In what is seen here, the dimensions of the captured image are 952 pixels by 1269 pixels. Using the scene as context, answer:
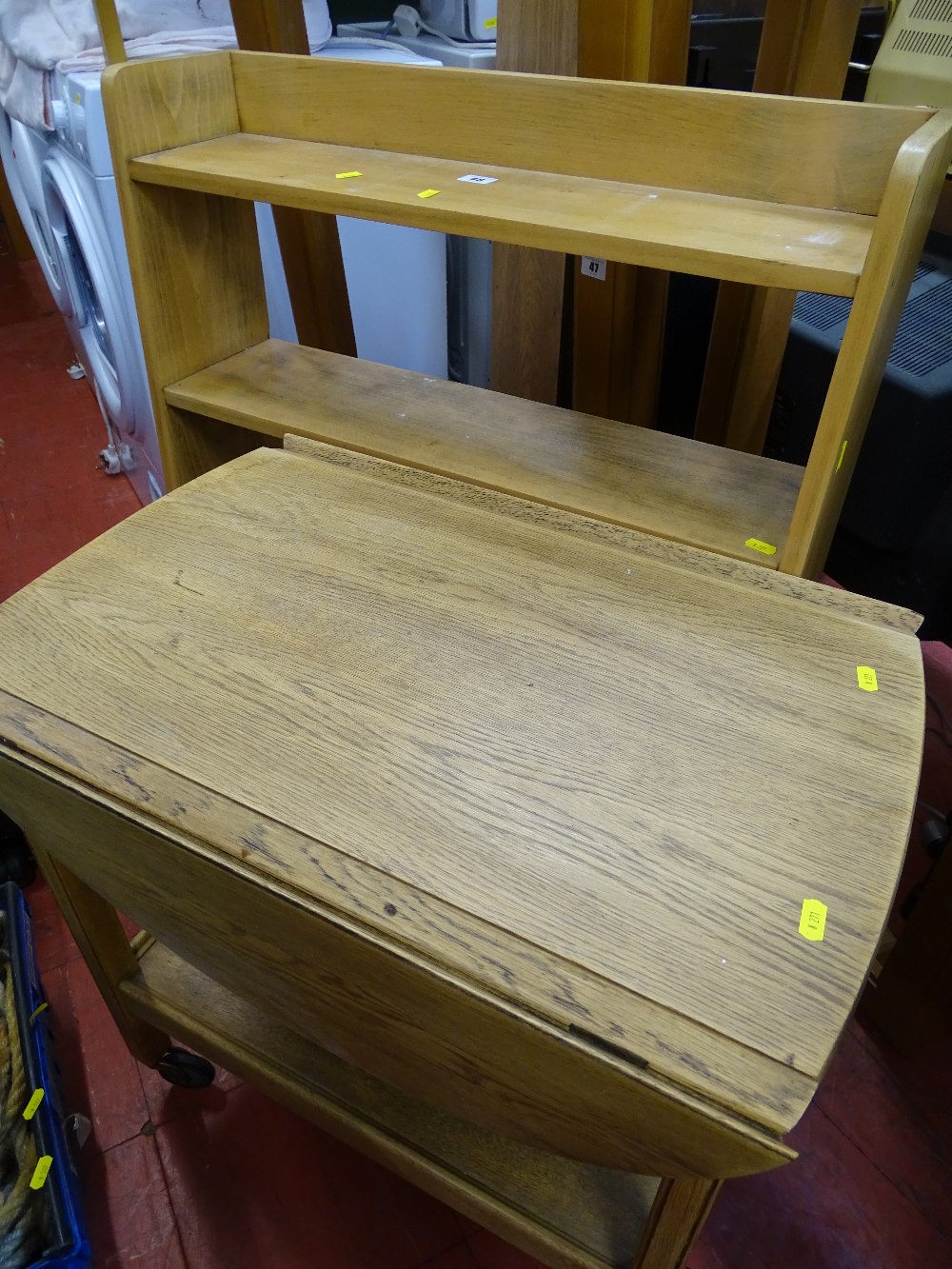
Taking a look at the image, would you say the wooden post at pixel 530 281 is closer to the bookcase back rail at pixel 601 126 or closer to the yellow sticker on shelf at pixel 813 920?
the bookcase back rail at pixel 601 126

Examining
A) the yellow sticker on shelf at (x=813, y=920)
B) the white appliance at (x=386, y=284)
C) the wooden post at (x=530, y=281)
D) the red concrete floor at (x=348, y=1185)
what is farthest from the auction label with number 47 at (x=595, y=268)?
the red concrete floor at (x=348, y=1185)

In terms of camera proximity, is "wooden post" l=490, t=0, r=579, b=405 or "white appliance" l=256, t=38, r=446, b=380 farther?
"white appliance" l=256, t=38, r=446, b=380

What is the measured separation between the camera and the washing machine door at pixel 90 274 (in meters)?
1.77

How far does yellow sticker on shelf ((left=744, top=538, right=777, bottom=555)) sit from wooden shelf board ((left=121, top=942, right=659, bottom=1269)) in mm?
745

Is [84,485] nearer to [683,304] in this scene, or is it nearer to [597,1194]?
[683,304]

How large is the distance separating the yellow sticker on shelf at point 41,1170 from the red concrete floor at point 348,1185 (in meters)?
0.17

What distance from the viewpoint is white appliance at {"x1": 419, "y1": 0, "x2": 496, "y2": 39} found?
192 centimetres

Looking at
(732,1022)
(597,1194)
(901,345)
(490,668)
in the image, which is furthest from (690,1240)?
(901,345)

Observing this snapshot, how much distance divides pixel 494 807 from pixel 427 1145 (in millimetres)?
548

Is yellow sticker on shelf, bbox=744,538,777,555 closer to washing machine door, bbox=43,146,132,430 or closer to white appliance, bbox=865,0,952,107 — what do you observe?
white appliance, bbox=865,0,952,107

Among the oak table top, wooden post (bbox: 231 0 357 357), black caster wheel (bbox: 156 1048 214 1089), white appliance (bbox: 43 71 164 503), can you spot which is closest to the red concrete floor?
black caster wheel (bbox: 156 1048 214 1089)

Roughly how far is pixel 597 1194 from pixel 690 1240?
0.23 metres

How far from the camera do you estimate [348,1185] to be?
117 centimetres

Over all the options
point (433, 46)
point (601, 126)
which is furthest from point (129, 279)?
point (601, 126)
